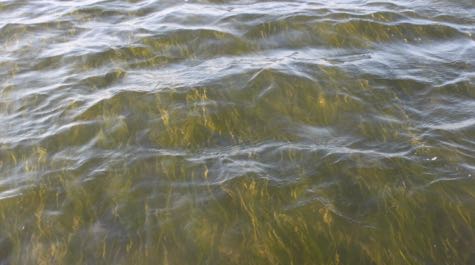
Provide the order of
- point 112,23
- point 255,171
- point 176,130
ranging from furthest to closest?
1. point 112,23
2. point 176,130
3. point 255,171

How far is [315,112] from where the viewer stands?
18.4 feet

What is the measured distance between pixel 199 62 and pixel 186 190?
109 inches

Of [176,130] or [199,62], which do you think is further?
[199,62]

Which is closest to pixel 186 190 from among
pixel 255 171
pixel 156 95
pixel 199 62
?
pixel 255 171

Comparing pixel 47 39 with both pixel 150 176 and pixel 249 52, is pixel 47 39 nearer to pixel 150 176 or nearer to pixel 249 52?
pixel 249 52

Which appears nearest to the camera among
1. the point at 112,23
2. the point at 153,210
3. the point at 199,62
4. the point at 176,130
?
the point at 153,210

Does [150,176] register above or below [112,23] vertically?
below

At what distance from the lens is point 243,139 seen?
518cm

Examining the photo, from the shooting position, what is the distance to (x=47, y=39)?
757cm

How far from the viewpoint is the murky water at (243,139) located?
13.4ft

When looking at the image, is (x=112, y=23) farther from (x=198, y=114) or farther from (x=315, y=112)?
(x=315, y=112)

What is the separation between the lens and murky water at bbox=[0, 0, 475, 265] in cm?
408

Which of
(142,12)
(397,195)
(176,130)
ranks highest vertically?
(142,12)

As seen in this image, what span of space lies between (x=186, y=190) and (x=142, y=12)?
514 cm
